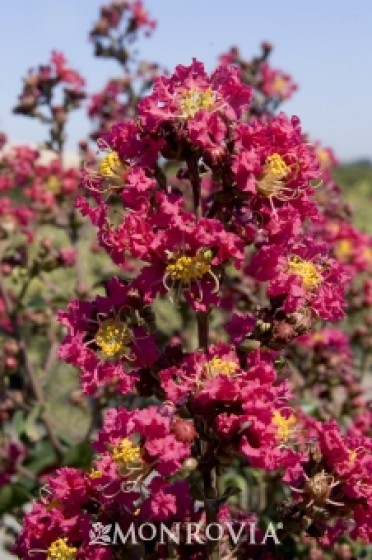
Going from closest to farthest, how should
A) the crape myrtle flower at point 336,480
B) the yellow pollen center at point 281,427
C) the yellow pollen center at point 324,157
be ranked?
the yellow pollen center at point 281,427
the crape myrtle flower at point 336,480
the yellow pollen center at point 324,157

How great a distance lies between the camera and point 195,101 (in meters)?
1.79

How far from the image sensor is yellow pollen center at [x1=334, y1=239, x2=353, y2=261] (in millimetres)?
4480

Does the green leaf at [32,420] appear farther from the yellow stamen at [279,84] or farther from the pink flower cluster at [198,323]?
the yellow stamen at [279,84]

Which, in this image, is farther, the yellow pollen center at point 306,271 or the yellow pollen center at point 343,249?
the yellow pollen center at point 343,249

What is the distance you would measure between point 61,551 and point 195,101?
2.91 ft

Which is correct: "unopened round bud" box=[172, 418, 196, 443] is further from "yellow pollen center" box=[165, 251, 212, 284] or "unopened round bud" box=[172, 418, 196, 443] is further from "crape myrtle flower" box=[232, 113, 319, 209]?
"crape myrtle flower" box=[232, 113, 319, 209]

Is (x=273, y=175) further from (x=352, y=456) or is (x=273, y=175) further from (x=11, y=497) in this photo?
(x=11, y=497)

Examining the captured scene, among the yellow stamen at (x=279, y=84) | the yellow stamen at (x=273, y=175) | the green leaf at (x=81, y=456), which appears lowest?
the yellow stamen at (x=273, y=175)

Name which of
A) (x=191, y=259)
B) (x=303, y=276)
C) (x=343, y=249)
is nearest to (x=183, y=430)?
(x=191, y=259)

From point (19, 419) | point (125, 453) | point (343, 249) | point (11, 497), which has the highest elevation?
point (343, 249)

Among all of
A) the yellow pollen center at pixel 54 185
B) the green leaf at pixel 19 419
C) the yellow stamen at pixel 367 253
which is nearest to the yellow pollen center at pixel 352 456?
the green leaf at pixel 19 419

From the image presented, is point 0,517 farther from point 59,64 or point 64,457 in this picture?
point 59,64

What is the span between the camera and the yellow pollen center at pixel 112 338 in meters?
1.82

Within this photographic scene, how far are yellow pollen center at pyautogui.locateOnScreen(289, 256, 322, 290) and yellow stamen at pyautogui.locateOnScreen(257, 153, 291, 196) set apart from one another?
171 millimetres
